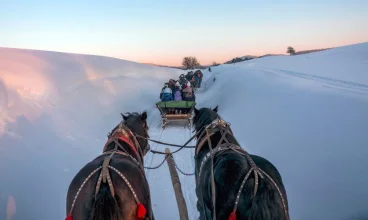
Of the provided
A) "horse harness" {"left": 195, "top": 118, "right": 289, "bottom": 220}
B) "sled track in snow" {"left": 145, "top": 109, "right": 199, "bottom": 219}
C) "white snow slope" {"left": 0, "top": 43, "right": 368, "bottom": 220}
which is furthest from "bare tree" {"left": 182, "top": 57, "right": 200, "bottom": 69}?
"horse harness" {"left": 195, "top": 118, "right": 289, "bottom": 220}

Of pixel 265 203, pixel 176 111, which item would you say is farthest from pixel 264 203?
pixel 176 111

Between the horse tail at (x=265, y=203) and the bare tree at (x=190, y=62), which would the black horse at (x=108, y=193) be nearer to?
the horse tail at (x=265, y=203)

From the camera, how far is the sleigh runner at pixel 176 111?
1124cm

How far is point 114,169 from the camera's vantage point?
2.84 m

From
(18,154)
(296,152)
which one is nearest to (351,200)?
(296,152)

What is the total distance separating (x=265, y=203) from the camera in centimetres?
260

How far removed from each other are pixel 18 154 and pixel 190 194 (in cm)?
351

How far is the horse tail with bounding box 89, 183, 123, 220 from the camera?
8.31 feet

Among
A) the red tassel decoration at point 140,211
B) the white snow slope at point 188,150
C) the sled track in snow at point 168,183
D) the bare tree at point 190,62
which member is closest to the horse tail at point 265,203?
the red tassel decoration at point 140,211

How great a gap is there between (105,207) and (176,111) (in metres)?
8.84

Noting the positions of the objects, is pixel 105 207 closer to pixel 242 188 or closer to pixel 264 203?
pixel 242 188

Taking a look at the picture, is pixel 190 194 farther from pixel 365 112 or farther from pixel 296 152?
pixel 365 112

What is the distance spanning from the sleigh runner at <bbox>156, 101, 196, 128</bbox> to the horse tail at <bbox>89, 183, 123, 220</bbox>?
855 centimetres

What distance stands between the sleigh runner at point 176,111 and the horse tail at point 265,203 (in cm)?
856
